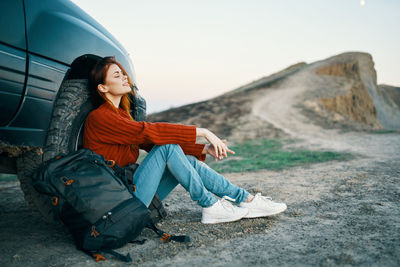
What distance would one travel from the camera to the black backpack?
1761mm

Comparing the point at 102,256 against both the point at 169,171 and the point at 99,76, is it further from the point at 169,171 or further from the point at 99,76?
the point at 99,76

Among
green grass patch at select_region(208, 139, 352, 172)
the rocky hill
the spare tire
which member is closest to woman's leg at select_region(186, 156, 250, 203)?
the spare tire

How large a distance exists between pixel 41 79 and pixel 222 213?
A: 1690 mm

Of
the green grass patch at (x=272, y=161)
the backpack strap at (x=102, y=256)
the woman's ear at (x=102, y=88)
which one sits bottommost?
the green grass patch at (x=272, y=161)

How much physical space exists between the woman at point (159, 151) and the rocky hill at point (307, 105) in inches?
358

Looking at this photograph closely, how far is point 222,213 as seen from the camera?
2.40 m

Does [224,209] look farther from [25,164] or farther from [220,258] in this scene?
[25,164]

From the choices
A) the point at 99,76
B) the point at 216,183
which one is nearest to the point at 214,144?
the point at 216,183

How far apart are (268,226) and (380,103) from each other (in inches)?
1154

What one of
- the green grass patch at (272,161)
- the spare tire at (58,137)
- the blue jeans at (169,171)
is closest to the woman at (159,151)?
the blue jeans at (169,171)

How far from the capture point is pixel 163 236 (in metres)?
2.12

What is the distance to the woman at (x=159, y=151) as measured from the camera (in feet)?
7.20

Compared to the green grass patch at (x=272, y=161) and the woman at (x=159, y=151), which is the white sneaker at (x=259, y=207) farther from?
the green grass patch at (x=272, y=161)

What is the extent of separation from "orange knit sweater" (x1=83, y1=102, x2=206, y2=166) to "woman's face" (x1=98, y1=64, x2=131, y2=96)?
0.12 m
